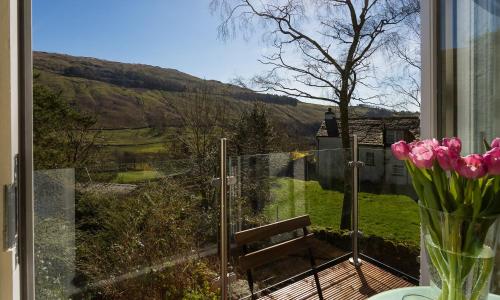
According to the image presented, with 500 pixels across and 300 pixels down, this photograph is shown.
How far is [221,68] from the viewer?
10.2ft

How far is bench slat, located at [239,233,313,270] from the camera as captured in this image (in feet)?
7.06

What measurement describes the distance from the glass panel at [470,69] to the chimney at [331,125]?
5.92 ft

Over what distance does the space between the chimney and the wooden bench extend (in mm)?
1027

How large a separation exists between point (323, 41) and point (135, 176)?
262 centimetres

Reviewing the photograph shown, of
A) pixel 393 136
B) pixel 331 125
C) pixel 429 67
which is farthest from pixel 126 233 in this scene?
pixel 393 136

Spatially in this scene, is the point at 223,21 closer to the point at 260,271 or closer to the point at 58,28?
the point at 58,28

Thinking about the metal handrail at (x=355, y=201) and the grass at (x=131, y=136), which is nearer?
the grass at (x=131, y=136)

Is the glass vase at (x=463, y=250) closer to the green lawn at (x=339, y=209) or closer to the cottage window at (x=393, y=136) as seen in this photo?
the green lawn at (x=339, y=209)

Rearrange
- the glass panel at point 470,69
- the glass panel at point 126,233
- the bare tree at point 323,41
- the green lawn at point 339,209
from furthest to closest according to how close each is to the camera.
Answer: the bare tree at point 323,41
the green lawn at point 339,209
the glass panel at point 126,233
the glass panel at point 470,69

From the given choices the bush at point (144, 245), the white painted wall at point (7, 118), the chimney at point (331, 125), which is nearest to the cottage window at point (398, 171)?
the chimney at point (331, 125)

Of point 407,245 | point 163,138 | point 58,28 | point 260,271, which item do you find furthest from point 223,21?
point 407,245

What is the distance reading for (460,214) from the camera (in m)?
0.75

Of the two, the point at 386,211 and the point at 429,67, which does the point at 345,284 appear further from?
the point at 429,67

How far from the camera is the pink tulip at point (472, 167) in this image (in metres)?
0.71
